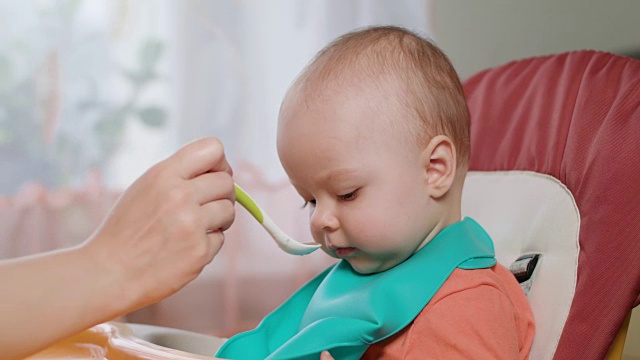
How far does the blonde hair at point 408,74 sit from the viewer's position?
2.95ft

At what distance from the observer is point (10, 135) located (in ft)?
6.07

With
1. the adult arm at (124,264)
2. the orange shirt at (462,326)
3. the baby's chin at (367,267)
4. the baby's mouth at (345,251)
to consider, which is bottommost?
the orange shirt at (462,326)

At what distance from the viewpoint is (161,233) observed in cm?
71

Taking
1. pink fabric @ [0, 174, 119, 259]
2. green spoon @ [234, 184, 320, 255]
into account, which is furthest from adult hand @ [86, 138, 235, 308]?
pink fabric @ [0, 174, 119, 259]

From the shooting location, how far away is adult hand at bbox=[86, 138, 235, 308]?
2.35 ft

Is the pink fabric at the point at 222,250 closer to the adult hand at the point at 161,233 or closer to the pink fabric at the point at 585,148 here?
the pink fabric at the point at 585,148

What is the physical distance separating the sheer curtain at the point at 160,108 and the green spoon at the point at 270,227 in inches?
40.7

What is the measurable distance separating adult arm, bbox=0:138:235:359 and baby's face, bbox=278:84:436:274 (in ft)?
0.59

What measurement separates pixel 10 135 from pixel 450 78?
127cm

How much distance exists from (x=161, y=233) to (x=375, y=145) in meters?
0.28

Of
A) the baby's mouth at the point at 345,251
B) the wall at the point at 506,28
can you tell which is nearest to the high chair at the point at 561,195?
the baby's mouth at the point at 345,251

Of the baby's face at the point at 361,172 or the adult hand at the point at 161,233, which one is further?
the baby's face at the point at 361,172

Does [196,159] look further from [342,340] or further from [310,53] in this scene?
[310,53]

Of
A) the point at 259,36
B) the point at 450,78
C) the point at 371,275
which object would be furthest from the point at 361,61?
the point at 259,36
